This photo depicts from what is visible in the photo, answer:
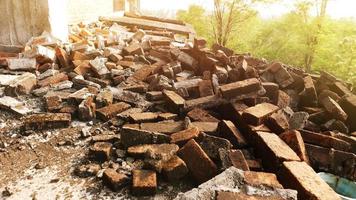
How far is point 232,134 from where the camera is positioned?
293 cm

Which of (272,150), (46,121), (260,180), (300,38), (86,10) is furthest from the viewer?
(300,38)

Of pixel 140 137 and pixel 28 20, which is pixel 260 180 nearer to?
pixel 140 137

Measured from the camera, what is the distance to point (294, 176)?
7.60ft

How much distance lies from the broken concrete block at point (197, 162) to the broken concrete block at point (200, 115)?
0.77m

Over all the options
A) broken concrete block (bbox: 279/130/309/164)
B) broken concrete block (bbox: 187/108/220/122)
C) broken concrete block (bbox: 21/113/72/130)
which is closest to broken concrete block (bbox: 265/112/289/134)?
broken concrete block (bbox: 279/130/309/164)

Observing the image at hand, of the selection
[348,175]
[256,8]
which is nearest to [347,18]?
[256,8]

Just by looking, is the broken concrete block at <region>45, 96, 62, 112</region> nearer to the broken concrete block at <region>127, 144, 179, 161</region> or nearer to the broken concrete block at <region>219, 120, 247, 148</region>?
the broken concrete block at <region>127, 144, 179, 161</region>

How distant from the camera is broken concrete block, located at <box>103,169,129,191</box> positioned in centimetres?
238

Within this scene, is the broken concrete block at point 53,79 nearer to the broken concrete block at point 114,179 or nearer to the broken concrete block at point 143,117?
the broken concrete block at point 143,117

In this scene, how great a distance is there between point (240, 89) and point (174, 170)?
161 centimetres

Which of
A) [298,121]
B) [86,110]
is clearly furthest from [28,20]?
[298,121]

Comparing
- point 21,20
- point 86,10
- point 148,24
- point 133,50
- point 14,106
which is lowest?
point 14,106

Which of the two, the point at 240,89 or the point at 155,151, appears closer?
the point at 155,151

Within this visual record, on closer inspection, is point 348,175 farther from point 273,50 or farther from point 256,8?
point 273,50
